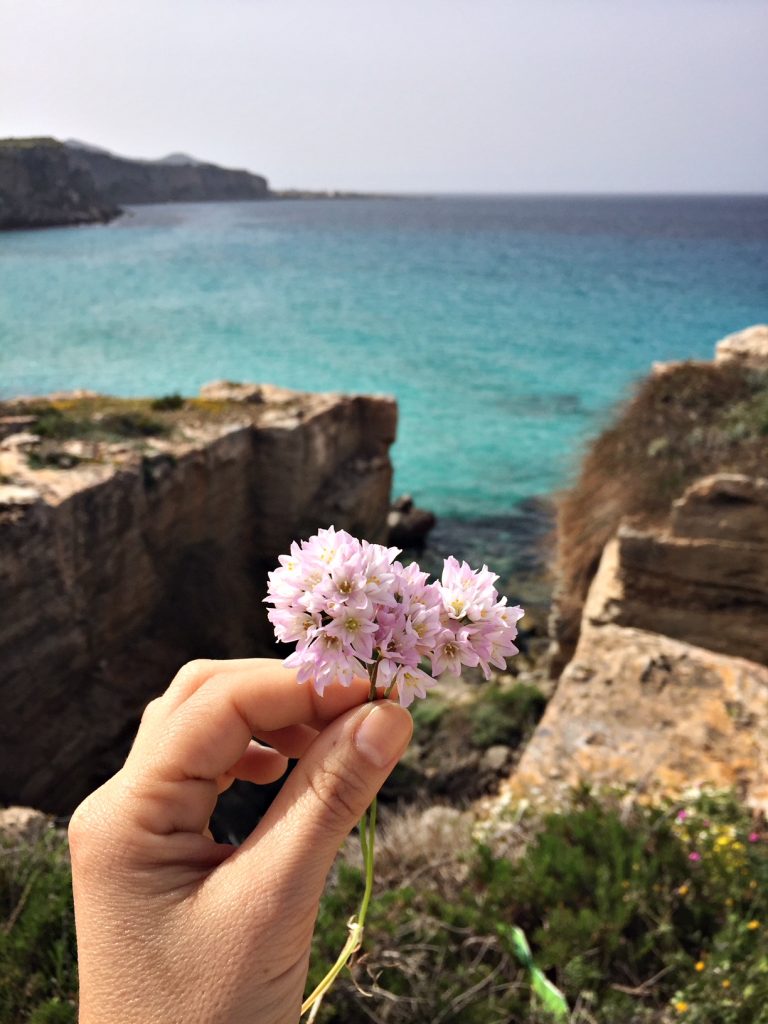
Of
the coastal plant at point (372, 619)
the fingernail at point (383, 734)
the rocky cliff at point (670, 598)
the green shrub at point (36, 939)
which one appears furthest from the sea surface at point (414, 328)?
the fingernail at point (383, 734)

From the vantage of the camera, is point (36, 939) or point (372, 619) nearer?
point (372, 619)

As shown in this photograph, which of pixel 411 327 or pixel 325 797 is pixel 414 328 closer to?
pixel 411 327

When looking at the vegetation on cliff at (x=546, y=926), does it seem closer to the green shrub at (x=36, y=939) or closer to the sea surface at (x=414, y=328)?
the green shrub at (x=36, y=939)

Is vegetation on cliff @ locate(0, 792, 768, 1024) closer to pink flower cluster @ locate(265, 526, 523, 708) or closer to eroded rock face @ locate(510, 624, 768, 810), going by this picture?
eroded rock face @ locate(510, 624, 768, 810)

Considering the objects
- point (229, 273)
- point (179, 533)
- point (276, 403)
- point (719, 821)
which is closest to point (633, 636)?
point (719, 821)

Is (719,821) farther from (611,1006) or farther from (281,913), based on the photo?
(281,913)

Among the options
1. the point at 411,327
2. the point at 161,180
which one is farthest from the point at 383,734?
the point at 161,180

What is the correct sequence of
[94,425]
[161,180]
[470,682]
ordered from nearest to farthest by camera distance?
[94,425] → [470,682] → [161,180]
